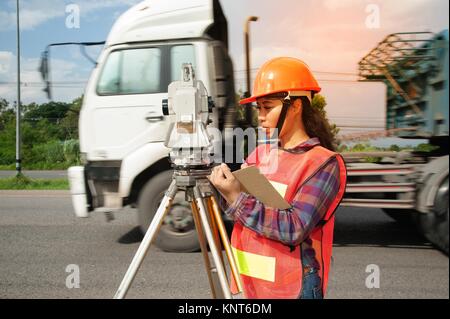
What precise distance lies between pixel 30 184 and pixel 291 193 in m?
8.76

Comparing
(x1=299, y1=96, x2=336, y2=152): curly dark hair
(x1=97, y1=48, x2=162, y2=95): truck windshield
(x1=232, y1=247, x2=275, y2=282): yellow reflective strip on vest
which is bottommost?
(x1=232, y1=247, x2=275, y2=282): yellow reflective strip on vest

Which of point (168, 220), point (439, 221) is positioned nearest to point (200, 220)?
point (168, 220)

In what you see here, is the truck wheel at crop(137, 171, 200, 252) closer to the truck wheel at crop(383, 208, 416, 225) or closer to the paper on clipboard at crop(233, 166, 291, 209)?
the truck wheel at crop(383, 208, 416, 225)

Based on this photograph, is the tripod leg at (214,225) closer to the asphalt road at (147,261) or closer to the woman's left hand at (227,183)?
the woman's left hand at (227,183)

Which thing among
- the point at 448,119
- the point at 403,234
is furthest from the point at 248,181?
the point at 403,234

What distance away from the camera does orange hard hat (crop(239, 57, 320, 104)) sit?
114 centimetres

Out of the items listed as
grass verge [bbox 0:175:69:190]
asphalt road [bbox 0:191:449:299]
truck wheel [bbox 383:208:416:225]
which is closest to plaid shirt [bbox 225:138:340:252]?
asphalt road [bbox 0:191:449:299]

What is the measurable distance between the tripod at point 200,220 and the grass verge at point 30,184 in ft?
25.7

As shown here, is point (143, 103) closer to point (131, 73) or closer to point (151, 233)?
point (131, 73)

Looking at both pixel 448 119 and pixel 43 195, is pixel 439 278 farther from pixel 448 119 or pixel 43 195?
pixel 43 195

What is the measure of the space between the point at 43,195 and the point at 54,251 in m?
4.25

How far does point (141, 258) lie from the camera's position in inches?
54.2

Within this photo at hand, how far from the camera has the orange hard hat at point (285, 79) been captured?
1.14 metres

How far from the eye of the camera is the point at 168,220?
3746 mm
